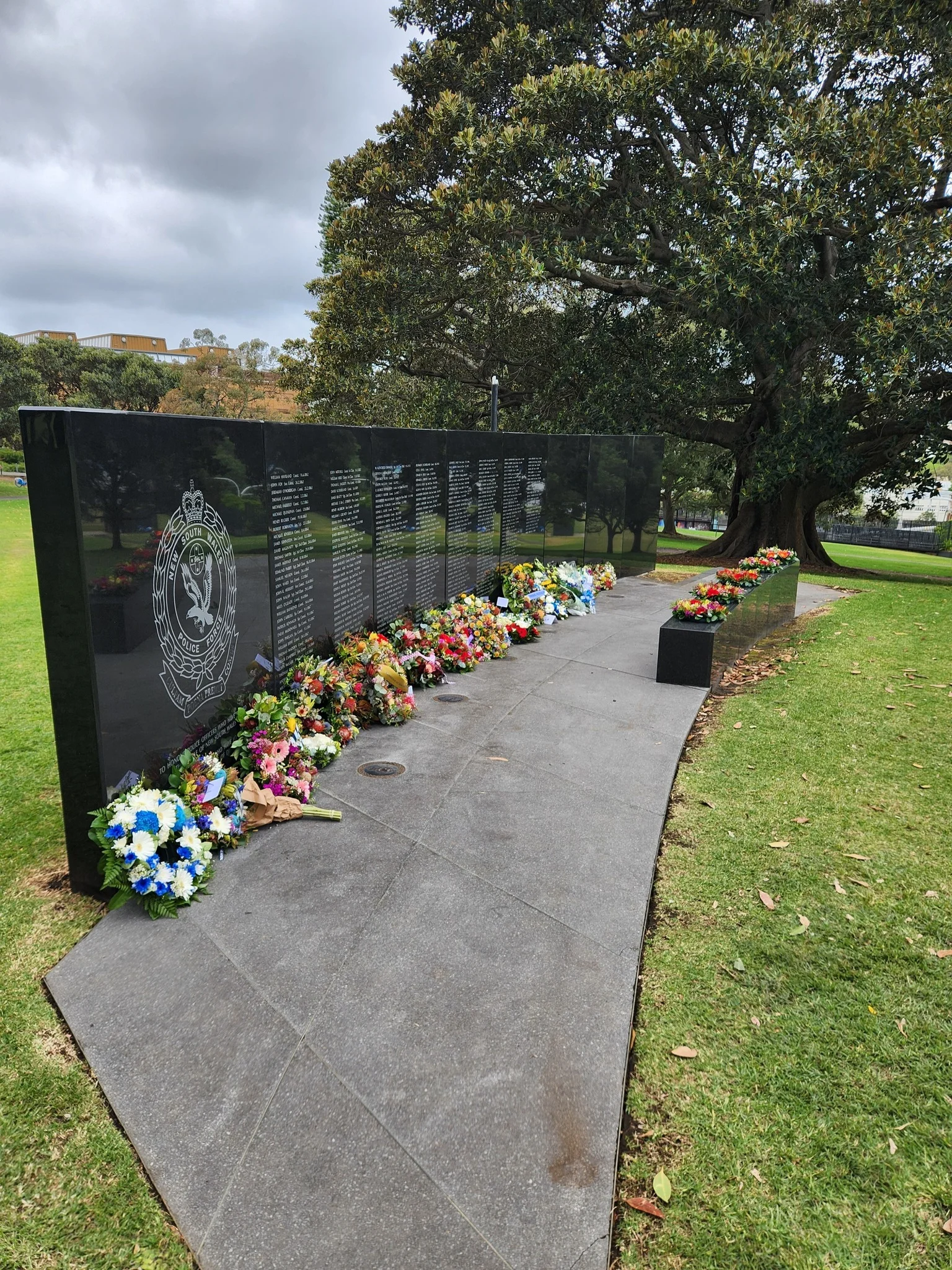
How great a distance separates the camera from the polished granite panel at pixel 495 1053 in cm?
252

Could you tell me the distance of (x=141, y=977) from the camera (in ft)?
11.4

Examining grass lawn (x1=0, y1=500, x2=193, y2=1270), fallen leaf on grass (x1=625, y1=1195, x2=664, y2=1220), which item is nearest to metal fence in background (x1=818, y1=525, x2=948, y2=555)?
grass lawn (x1=0, y1=500, x2=193, y2=1270)

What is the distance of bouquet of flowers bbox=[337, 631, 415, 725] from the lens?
663cm

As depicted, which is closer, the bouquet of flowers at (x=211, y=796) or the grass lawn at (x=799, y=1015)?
the grass lawn at (x=799, y=1015)

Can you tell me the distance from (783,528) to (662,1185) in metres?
20.1

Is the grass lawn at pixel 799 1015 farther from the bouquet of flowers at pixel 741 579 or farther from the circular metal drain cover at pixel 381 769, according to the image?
the bouquet of flowers at pixel 741 579

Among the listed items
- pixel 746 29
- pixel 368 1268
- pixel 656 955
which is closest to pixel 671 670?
pixel 656 955

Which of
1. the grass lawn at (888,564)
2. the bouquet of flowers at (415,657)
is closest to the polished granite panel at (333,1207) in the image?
the bouquet of flowers at (415,657)

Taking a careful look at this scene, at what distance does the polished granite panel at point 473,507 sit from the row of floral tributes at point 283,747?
380mm

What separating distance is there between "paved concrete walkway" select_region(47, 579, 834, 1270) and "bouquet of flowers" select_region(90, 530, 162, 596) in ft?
5.23

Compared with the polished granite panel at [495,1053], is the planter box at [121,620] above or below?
above

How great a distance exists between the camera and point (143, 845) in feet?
13.1

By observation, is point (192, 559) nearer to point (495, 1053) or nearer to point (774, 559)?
point (495, 1053)

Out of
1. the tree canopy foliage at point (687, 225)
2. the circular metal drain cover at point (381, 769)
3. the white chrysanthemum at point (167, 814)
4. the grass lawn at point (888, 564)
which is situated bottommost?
the grass lawn at point (888, 564)
